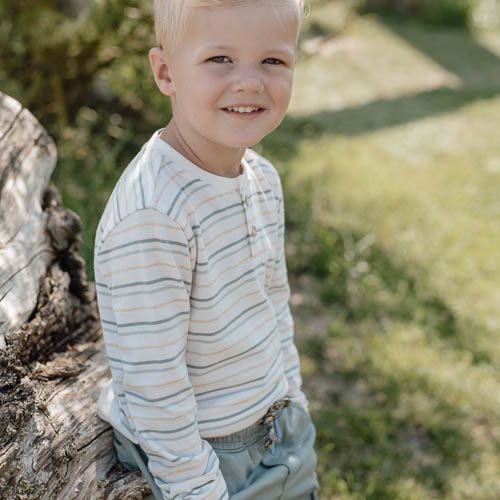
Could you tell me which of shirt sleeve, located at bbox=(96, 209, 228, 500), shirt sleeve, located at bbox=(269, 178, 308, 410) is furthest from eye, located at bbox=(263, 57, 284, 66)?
shirt sleeve, located at bbox=(269, 178, 308, 410)

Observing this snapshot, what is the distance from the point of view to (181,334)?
63.6 inches

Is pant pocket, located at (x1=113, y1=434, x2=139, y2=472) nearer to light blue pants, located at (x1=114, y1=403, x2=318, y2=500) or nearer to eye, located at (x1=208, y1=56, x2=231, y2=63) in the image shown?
light blue pants, located at (x1=114, y1=403, x2=318, y2=500)

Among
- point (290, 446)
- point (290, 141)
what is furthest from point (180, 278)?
point (290, 141)

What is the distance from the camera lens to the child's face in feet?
5.12

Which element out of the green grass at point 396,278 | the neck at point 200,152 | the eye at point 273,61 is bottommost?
the green grass at point 396,278

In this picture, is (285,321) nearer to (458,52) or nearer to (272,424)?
(272,424)

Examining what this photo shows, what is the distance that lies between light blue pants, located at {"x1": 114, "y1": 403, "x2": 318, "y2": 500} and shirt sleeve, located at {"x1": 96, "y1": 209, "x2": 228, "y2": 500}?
128 millimetres

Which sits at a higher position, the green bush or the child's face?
the child's face

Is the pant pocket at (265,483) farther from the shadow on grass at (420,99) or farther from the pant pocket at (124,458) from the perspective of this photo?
the shadow on grass at (420,99)

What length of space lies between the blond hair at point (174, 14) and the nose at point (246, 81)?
139 millimetres

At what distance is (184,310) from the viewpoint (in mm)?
1615

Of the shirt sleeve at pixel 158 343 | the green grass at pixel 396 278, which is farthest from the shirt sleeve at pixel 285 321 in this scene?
the green grass at pixel 396 278

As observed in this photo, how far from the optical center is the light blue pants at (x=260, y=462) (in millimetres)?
1819

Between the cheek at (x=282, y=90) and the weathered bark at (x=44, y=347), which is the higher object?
the cheek at (x=282, y=90)
